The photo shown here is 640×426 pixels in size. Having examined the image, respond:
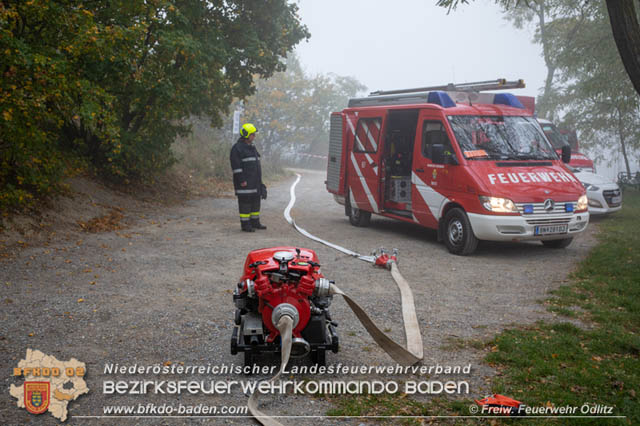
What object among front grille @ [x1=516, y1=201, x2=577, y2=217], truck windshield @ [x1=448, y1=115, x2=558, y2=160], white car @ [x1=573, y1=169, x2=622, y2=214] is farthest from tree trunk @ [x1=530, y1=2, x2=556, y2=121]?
front grille @ [x1=516, y1=201, x2=577, y2=217]

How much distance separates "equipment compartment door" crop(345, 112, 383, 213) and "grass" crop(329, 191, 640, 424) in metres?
5.17

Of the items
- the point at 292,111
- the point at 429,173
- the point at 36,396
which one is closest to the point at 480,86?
the point at 429,173

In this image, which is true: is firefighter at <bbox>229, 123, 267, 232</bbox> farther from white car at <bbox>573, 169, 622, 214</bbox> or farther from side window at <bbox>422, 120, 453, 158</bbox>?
white car at <bbox>573, 169, 622, 214</bbox>

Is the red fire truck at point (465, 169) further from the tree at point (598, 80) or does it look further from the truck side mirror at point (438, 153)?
the tree at point (598, 80)

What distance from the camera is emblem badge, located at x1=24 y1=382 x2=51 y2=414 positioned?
3.73 meters

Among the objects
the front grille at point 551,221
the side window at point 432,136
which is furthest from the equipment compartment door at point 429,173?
the front grille at point 551,221

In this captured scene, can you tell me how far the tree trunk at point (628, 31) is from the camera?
26.1 ft

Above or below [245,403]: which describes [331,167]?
above

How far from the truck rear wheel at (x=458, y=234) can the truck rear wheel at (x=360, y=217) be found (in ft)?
10.5

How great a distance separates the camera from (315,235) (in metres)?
11.4

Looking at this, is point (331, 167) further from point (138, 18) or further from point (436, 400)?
point (436, 400)

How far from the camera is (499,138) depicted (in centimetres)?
991

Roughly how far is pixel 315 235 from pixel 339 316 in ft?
18.3

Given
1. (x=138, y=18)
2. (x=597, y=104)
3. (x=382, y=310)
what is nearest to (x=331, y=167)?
(x=138, y=18)
